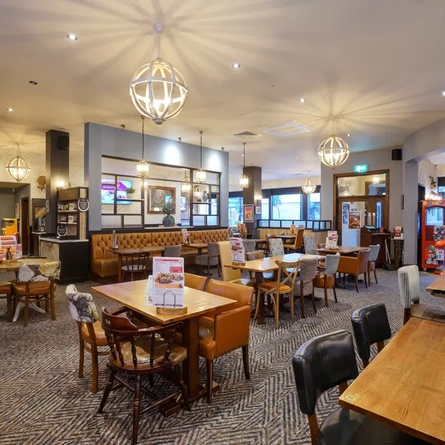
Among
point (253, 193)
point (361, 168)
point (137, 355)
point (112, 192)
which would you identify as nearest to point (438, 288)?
point (137, 355)

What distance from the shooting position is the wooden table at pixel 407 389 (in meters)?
1.11

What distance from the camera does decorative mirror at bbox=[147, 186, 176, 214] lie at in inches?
390

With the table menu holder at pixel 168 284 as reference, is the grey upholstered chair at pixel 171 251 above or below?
below

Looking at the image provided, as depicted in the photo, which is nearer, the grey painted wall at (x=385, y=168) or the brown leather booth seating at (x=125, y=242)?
the brown leather booth seating at (x=125, y=242)

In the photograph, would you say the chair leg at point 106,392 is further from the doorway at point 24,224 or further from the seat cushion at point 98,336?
the doorway at point 24,224

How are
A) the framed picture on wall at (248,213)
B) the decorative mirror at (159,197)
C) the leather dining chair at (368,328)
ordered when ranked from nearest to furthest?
the leather dining chair at (368,328)
the decorative mirror at (159,197)
the framed picture on wall at (248,213)

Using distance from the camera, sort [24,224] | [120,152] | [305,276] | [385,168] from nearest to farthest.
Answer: [305,276]
[120,152]
[385,168]
[24,224]

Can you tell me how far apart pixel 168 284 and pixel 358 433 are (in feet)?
4.76

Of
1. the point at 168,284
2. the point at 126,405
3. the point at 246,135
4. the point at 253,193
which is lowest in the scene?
the point at 126,405

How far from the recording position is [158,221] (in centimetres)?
1023

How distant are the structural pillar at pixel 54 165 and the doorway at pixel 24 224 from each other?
4.42m

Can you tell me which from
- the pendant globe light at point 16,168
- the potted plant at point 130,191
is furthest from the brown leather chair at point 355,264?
the pendant globe light at point 16,168

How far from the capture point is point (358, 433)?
59.7 inches

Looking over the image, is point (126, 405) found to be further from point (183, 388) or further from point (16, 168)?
point (16, 168)
